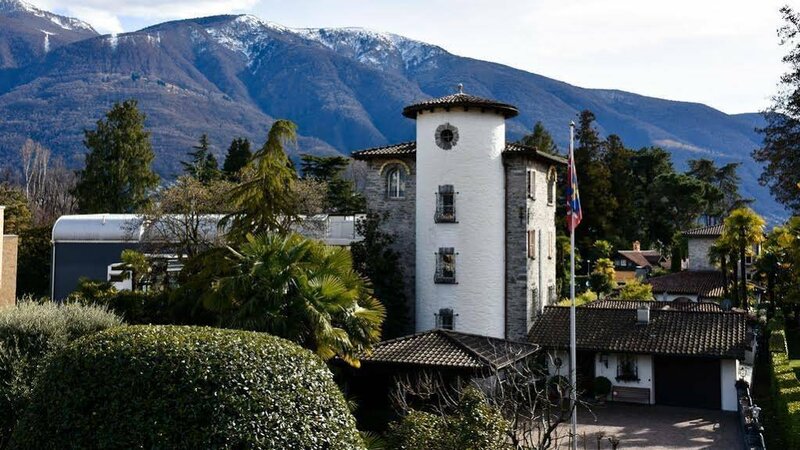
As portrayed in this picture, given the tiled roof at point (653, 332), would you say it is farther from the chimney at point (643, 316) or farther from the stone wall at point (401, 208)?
the stone wall at point (401, 208)

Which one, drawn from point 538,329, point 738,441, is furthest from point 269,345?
point 538,329

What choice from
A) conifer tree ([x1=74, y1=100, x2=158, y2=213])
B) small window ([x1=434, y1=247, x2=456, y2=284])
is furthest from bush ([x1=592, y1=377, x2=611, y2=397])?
conifer tree ([x1=74, y1=100, x2=158, y2=213])

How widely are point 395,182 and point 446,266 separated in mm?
4309

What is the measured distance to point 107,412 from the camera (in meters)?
9.02

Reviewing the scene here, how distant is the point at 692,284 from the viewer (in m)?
50.5

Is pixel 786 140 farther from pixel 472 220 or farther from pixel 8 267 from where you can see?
pixel 8 267

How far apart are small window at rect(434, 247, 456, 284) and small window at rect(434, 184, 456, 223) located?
115 centimetres

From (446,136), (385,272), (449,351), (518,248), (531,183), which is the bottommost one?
(449,351)

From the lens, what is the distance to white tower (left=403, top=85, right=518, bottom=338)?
2909cm

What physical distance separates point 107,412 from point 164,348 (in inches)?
37.6

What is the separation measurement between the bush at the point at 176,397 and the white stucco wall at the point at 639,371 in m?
19.5

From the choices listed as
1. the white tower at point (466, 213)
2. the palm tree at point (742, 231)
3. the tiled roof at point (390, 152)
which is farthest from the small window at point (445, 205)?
the palm tree at point (742, 231)

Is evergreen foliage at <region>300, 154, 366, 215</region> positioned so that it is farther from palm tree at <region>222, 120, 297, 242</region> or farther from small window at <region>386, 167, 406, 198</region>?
palm tree at <region>222, 120, 297, 242</region>

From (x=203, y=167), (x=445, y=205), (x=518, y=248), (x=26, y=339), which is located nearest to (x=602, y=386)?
(x=518, y=248)
